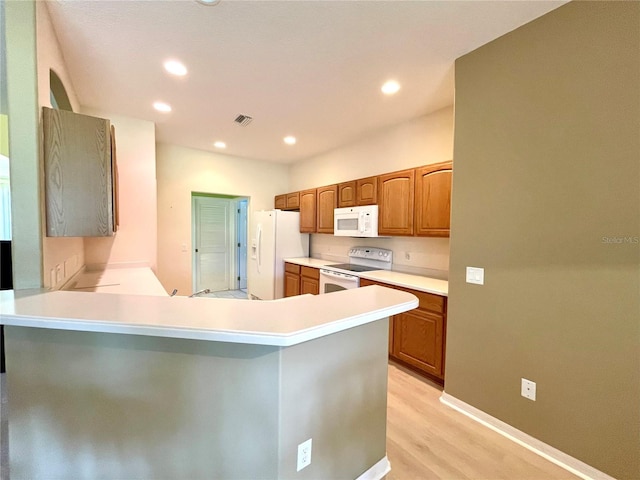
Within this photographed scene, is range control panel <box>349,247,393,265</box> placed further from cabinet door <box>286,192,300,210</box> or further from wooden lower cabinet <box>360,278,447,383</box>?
cabinet door <box>286,192,300,210</box>

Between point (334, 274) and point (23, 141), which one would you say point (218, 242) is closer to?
point (334, 274)

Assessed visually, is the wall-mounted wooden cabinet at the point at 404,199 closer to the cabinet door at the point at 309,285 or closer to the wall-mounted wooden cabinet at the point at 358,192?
the wall-mounted wooden cabinet at the point at 358,192

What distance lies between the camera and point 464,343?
2100 millimetres

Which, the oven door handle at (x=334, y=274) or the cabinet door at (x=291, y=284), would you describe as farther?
the cabinet door at (x=291, y=284)

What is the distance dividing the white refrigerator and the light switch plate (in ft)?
10.6

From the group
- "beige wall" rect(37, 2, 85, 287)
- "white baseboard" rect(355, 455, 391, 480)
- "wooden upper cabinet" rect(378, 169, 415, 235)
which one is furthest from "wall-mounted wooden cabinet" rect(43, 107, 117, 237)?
"wooden upper cabinet" rect(378, 169, 415, 235)

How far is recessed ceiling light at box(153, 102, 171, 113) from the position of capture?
9.30 feet

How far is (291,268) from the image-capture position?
4.59 m

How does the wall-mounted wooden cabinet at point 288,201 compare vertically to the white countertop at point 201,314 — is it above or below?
above

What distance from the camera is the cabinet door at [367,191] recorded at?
340 cm

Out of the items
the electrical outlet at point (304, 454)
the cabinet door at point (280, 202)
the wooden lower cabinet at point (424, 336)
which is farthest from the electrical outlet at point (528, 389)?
the cabinet door at point (280, 202)

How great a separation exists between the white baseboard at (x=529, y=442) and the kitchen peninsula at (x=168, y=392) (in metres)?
1.44

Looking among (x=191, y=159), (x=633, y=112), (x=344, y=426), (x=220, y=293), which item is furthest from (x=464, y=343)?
(x=220, y=293)

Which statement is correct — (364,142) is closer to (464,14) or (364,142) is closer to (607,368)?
(464,14)
